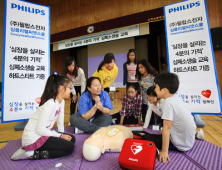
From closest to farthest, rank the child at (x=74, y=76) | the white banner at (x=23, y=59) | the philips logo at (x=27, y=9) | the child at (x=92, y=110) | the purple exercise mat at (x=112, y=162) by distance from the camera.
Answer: the purple exercise mat at (x=112, y=162) → the child at (x=92, y=110) → the white banner at (x=23, y=59) → the philips logo at (x=27, y=9) → the child at (x=74, y=76)

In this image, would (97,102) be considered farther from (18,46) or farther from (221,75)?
(221,75)

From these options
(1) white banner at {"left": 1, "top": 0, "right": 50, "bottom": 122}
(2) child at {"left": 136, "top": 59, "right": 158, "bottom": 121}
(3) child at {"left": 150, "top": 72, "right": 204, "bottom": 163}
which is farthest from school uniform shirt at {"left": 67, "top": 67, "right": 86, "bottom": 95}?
(3) child at {"left": 150, "top": 72, "right": 204, "bottom": 163}

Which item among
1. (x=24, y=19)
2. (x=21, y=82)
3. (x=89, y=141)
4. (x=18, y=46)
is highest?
(x=24, y=19)

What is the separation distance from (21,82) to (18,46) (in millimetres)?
502

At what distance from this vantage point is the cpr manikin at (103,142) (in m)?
0.95

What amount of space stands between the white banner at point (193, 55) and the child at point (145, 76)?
293 mm

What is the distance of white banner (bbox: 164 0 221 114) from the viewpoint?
5.72ft

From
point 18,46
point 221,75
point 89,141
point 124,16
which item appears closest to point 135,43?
point 124,16

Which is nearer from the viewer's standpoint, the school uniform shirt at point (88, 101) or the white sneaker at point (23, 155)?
the white sneaker at point (23, 155)

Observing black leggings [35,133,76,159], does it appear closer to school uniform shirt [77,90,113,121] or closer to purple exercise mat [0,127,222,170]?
purple exercise mat [0,127,222,170]

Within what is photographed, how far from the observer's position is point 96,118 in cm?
176

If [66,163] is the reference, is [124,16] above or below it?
above

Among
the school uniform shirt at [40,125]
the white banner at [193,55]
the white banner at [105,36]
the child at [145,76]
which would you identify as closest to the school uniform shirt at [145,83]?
the child at [145,76]

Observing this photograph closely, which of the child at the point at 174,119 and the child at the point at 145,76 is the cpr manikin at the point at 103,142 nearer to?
the child at the point at 174,119
